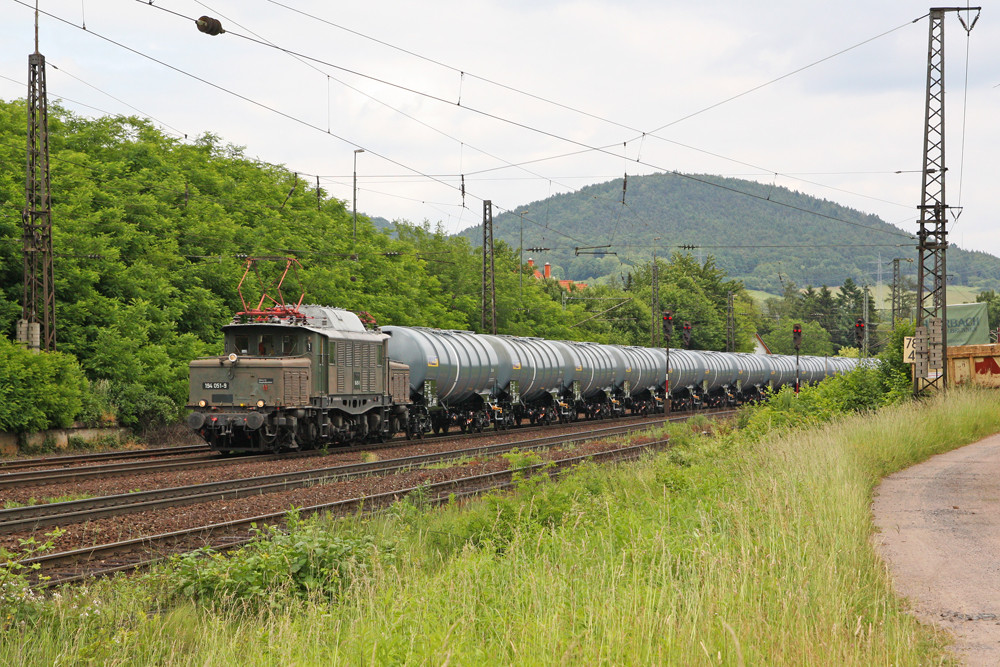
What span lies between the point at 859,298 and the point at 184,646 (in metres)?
165

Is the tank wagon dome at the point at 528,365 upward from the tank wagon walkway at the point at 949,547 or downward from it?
upward

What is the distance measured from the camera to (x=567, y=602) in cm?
604

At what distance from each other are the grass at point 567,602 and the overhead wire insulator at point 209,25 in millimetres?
9557

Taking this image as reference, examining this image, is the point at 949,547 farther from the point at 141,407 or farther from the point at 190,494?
the point at 141,407

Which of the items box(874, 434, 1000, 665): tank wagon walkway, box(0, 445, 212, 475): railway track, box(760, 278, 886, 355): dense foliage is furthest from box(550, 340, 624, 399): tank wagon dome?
box(760, 278, 886, 355): dense foliage

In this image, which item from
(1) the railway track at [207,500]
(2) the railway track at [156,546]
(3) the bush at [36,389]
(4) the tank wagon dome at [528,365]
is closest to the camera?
(2) the railway track at [156,546]

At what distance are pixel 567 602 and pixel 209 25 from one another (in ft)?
45.0

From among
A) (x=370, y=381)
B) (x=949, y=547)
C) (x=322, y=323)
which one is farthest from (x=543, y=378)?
(x=949, y=547)

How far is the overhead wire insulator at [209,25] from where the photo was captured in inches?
648

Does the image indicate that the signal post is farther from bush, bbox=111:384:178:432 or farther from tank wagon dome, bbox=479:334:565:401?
bush, bbox=111:384:178:432

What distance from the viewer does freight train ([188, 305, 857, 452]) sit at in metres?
21.8

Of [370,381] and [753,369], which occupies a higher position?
[370,381]

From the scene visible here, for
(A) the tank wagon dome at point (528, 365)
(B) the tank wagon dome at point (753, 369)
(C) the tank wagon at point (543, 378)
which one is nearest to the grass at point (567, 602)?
(C) the tank wagon at point (543, 378)

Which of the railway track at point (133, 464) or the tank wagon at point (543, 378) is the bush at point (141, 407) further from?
the tank wagon at point (543, 378)
